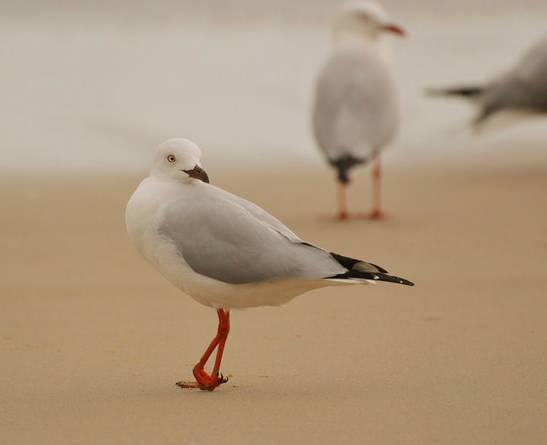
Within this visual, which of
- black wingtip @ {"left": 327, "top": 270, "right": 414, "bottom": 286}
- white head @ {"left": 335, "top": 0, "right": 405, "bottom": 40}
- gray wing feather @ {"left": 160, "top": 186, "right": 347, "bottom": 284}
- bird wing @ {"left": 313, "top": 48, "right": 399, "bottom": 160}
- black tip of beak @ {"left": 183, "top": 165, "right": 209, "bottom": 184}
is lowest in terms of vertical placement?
black wingtip @ {"left": 327, "top": 270, "right": 414, "bottom": 286}

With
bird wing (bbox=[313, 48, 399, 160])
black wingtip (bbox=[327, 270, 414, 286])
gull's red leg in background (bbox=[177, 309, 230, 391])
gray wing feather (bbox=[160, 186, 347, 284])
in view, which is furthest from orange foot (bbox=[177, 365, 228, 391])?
bird wing (bbox=[313, 48, 399, 160])

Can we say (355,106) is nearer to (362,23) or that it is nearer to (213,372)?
(362,23)

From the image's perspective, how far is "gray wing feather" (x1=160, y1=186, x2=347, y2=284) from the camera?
4215 mm

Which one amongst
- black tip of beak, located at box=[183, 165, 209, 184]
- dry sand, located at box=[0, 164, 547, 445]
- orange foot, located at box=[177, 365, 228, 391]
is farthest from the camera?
black tip of beak, located at box=[183, 165, 209, 184]

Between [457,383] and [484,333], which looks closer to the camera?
[457,383]

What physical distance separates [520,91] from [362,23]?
1.74m

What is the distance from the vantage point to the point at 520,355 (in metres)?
4.66

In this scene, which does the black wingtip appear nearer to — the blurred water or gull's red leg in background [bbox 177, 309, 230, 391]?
gull's red leg in background [bbox 177, 309, 230, 391]

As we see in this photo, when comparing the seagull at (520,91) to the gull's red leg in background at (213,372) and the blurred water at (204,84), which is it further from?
the gull's red leg in background at (213,372)

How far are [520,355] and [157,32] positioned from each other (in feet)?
36.4

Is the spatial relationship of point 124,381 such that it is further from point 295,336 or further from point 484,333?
point 484,333

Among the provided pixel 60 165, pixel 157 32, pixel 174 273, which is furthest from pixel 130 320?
pixel 157 32

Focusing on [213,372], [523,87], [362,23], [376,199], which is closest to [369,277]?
[213,372]

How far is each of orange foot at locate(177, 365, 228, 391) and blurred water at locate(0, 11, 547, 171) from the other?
5.63m
